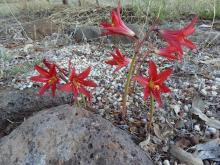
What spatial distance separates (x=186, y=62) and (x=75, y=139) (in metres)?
1.36

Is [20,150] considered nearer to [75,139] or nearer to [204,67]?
[75,139]

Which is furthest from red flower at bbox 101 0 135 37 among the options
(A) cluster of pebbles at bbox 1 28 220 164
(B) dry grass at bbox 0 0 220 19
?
(B) dry grass at bbox 0 0 220 19

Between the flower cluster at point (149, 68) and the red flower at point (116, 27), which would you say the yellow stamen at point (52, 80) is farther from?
the red flower at point (116, 27)

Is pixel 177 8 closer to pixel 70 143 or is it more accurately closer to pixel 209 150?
pixel 209 150

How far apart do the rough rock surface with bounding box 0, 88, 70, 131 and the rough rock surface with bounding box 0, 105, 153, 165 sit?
42 cm

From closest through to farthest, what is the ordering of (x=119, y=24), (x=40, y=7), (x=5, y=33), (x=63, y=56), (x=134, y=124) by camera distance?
(x=119, y=24)
(x=134, y=124)
(x=63, y=56)
(x=5, y=33)
(x=40, y=7)

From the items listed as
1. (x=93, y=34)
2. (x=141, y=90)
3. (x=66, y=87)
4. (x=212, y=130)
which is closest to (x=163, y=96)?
(x=141, y=90)

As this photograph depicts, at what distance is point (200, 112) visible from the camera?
2.01 m

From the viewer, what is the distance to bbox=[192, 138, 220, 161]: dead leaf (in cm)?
174

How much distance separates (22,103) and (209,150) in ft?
3.18

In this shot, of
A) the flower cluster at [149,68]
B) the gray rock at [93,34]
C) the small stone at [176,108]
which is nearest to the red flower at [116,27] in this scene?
the flower cluster at [149,68]

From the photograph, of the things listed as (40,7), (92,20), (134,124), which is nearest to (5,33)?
(92,20)

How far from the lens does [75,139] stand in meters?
1.56

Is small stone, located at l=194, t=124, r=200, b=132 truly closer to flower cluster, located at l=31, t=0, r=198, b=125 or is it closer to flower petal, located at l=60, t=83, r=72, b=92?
flower cluster, located at l=31, t=0, r=198, b=125
